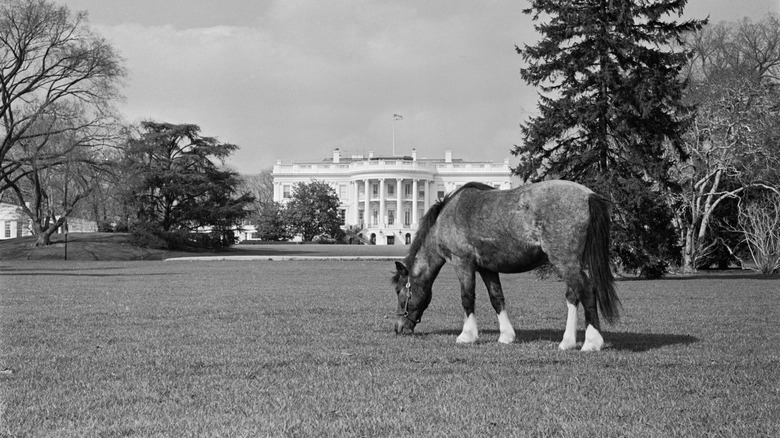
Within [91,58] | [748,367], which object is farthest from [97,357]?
[91,58]

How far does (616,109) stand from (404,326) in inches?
770

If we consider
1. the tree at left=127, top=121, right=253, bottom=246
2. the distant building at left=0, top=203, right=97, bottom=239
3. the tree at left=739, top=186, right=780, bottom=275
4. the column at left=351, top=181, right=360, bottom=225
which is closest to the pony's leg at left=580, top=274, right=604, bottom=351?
the tree at left=739, top=186, right=780, bottom=275

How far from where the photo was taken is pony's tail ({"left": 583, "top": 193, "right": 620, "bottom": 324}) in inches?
318

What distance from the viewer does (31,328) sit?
10258mm

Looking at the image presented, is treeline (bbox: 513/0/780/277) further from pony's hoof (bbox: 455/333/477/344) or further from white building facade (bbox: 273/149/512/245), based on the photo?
white building facade (bbox: 273/149/512/245)

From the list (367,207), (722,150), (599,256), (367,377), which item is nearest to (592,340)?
(599,256)

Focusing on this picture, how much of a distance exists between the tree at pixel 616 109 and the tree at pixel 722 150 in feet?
12.3

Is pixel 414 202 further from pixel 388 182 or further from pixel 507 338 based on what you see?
pixel 507 338

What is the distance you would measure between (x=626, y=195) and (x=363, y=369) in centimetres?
2110

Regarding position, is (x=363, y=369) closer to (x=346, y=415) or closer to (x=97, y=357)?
(x=346, y=415)

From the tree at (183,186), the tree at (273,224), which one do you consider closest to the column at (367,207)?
the tree at (273,224)

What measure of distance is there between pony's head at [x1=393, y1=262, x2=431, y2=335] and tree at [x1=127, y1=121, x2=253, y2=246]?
4926cm

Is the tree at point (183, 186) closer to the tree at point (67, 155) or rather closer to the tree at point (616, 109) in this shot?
the tree at point (67, 155)

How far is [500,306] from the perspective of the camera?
29.3 feet
